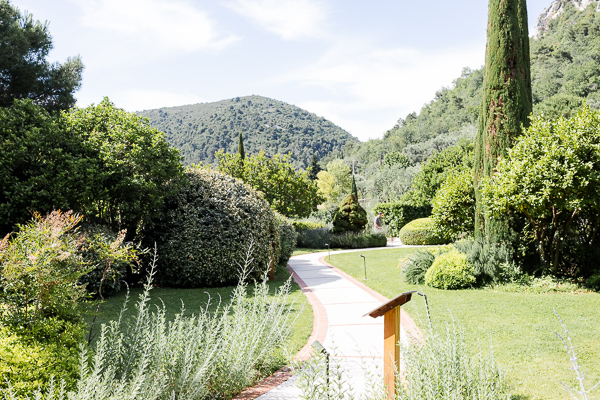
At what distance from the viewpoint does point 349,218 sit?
23.6 m

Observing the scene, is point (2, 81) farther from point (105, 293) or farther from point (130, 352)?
point (130, 352)

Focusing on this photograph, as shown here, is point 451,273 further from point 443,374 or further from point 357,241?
point 357,241

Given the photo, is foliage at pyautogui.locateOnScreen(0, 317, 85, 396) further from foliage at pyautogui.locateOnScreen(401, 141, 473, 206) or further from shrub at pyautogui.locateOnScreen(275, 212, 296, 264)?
foliage at pyautogui.locateOnScreen(401, 141, 473, 206)

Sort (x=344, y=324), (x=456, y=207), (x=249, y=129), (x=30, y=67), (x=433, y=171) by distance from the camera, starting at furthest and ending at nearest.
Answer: (x=249, y=129)
(x=433, y=171)
(x=30, y=67)
(x=456, y=207)
(x=344, y=324)

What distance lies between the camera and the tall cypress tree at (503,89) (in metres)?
9.82

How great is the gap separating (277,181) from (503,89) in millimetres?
13952

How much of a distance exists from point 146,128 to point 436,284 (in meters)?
8.24

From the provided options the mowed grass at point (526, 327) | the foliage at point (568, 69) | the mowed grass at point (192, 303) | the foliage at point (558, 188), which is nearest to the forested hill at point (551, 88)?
the foliage at point (568, 69)

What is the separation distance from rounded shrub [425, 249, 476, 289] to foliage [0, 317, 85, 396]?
26.4 feet

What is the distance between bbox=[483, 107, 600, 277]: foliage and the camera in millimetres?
7820

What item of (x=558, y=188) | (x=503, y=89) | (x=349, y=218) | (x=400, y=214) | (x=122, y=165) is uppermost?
(x=503, y=89)

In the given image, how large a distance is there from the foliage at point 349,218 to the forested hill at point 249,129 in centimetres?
4917

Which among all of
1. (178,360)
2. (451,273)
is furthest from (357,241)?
(178,360)

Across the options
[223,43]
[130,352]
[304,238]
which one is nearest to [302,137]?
[304,238]
